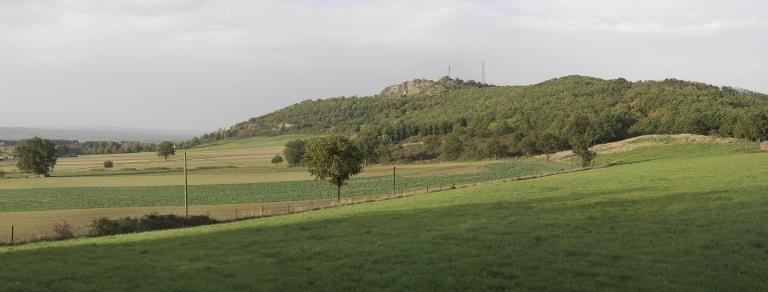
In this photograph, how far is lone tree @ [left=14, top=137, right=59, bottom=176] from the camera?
362 ft

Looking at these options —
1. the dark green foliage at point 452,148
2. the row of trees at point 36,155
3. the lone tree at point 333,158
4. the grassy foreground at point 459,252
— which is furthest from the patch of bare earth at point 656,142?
the row of trees at point 36,155

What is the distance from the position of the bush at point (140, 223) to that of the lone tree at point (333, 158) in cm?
1844

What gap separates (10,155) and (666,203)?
20389 cm

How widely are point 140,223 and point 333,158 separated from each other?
76.3ft

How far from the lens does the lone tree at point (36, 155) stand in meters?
110

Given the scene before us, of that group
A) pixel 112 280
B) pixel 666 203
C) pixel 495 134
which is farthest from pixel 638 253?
pixel 495 134

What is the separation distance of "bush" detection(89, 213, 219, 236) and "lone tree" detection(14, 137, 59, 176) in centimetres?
9249

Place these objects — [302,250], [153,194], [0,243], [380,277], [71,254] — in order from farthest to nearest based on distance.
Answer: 1. [153,194]
2. [0,243]
3. [71,254]
4. [302,250]
5. [380,277]

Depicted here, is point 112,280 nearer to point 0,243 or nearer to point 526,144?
point 0,243

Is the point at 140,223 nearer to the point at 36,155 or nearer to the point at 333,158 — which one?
the point at 333,158

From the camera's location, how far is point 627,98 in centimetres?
18225

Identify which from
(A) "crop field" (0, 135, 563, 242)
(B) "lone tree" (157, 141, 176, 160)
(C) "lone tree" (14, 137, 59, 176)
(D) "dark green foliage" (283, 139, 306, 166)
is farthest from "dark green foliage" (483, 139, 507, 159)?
(C) "lone tree" (14, 137, 59, 176)

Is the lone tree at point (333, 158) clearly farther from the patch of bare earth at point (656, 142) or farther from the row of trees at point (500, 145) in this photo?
the row of trees at point (500, 145)

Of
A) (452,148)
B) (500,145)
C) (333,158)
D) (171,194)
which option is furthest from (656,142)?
(171,194)
